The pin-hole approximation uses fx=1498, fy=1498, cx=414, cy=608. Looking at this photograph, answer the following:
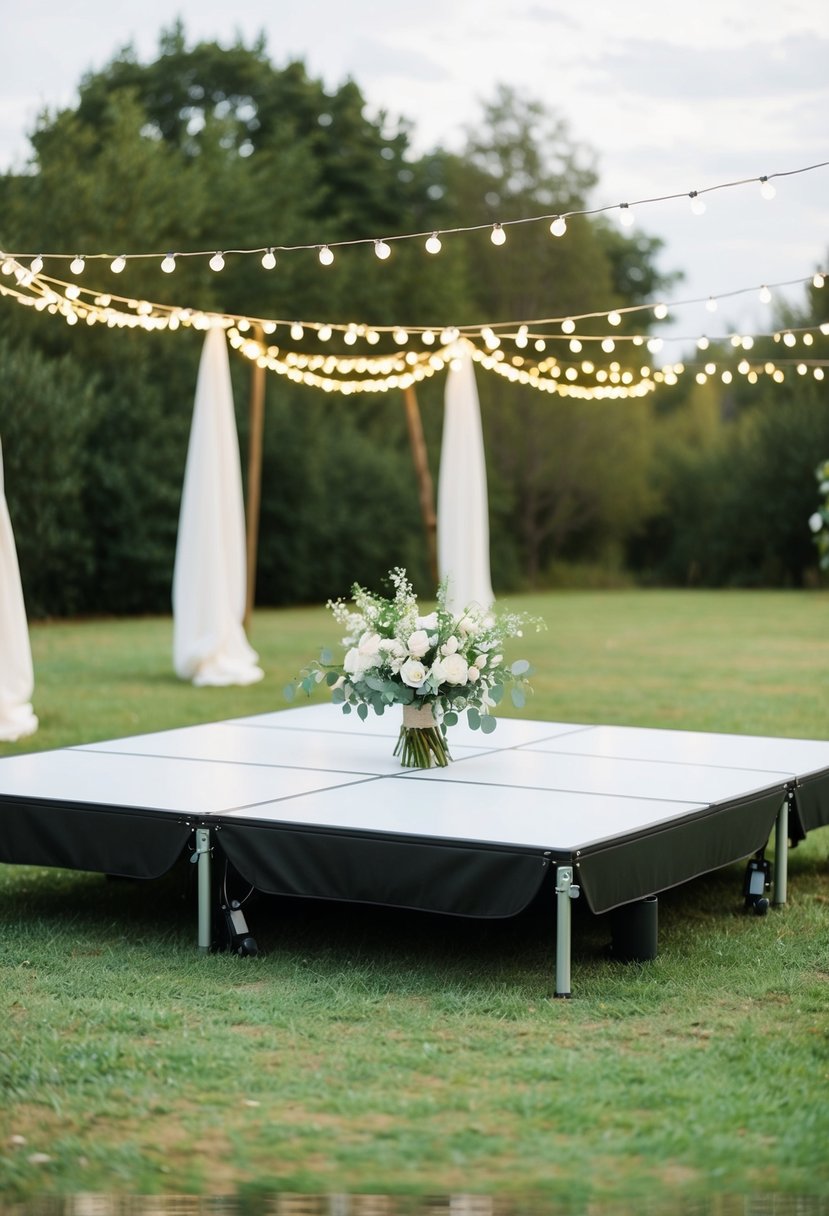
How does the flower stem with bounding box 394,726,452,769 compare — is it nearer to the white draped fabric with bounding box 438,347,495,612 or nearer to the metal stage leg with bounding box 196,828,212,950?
the metal stage leg with bounding box 196,828,212,950

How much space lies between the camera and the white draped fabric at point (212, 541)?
10.4 metres

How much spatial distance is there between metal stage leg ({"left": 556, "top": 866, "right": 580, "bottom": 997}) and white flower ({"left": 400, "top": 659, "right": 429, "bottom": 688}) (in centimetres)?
111

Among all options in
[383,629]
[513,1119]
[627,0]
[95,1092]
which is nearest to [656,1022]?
[513,1119]

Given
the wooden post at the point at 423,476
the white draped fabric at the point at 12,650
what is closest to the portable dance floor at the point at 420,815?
the white draped fabric at the point at 12,650

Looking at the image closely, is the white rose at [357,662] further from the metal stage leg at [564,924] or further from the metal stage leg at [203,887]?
the metal stage leg at [564,924]

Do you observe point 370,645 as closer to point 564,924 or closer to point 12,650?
point 564,924

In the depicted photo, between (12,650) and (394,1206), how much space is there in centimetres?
564

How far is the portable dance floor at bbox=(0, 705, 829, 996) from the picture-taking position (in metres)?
3.90

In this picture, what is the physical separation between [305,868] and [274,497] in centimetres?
1806

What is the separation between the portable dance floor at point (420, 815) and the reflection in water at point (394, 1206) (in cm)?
123

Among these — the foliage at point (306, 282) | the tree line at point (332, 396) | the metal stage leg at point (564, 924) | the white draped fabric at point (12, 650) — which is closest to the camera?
the metal stage leg at point (564, 924)

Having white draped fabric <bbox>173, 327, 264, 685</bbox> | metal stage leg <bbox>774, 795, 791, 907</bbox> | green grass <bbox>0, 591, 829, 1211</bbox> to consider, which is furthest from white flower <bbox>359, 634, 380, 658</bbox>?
Result: white draped fabric <bbox>173, 327, 264, 685</bbox>

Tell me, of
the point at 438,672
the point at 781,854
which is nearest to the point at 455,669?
the point at 438,672

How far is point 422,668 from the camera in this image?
15.6 ft
